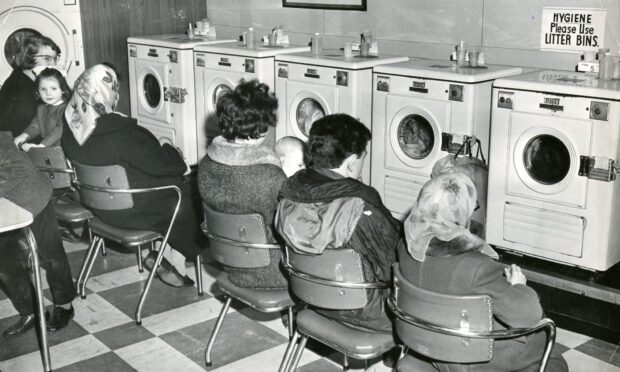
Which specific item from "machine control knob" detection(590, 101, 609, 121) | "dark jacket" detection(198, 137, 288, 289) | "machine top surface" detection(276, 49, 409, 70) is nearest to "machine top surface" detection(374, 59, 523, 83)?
"machine top surface" detection(276, 49, 409, 70)

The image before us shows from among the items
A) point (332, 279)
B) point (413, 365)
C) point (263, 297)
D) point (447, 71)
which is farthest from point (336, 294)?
point (447, 71)

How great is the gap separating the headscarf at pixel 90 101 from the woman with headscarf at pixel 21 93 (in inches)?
63.1

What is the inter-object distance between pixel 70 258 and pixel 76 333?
129cm

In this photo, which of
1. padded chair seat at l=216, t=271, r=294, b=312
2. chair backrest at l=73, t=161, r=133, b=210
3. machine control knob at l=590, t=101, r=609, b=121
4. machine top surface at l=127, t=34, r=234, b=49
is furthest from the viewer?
machine top surface at l=127, t=34, r=234, b=49

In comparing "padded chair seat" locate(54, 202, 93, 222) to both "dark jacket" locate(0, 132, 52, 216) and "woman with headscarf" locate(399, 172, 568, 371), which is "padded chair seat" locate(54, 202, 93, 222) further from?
"woman with headscarf" locate(399, 172, 568, 371)

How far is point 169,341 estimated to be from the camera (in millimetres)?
3738

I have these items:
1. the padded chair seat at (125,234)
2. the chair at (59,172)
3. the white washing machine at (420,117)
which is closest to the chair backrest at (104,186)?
the padded chair seat at (125,234)

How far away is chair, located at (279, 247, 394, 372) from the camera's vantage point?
8.70 feet

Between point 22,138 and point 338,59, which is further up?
point 338,59

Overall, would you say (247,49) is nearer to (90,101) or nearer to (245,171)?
(90,101)

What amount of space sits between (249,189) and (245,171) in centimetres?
8

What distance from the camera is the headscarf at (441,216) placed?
2395 millimetres

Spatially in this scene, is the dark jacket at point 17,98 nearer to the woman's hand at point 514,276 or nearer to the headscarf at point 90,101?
the headscarf at point 90,101

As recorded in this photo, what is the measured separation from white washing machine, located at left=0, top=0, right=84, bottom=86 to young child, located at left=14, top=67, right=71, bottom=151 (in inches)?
32.5
